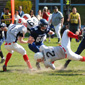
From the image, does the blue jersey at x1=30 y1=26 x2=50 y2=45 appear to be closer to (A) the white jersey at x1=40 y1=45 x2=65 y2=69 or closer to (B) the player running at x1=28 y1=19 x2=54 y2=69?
(B) the player running at x1=28 y1=19 x2=54 y2=69

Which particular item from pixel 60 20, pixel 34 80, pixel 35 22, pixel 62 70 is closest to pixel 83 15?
pixel 60 20

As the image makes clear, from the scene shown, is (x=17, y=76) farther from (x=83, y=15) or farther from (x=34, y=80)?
(x=83, y=15)

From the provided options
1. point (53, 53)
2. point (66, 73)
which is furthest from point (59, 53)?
point (66, 73)

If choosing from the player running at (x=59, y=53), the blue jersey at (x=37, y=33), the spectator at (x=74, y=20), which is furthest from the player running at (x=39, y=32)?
the spectator at (x=74, y=20)

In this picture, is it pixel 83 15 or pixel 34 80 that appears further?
pixel 83 15

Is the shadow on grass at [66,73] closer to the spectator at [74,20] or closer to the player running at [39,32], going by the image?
the player running at [39,32]

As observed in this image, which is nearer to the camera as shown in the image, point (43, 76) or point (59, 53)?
point (43, 76)

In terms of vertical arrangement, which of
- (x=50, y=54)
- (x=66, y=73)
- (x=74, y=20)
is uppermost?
(x=50, y=54)

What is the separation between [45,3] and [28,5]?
1.60 meters

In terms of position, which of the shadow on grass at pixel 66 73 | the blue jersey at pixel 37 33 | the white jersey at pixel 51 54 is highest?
the blue jersey at pixel 37 33

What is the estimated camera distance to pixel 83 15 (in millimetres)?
23578

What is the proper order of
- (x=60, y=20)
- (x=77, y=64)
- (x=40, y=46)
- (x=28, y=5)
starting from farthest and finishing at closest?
1. (x=28, y=5)
2. (x=60, y=20)
3. (x=77, y=64)
4. (x=40, y=46)

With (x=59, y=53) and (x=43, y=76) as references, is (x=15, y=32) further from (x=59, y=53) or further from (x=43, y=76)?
(x=43, y=76)

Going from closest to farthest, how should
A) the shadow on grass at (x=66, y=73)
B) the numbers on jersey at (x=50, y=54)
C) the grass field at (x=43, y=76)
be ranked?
the grass field at (x=43, y=76) < the shadow on grass at (x=66, y=73) < the numbers on jersey at (x=50, y=54)
